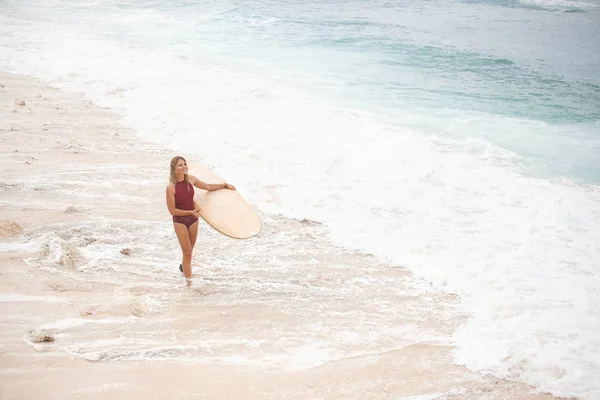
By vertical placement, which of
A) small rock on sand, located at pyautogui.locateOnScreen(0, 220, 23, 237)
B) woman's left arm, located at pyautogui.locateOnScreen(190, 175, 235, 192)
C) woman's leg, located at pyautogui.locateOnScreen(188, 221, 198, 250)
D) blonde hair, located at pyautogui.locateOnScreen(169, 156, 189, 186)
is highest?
blonde hair, located at pyautogui.locateOnScreen(169, 156, 189, 186)

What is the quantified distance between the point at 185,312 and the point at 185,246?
754 millimetres

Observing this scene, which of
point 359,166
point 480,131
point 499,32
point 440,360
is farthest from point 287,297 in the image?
point 499,32

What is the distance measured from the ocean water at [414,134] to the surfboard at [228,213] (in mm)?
1409

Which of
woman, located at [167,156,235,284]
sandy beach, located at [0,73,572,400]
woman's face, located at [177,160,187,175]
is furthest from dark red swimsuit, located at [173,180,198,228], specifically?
sandy beach, located at [0,73,572,400]

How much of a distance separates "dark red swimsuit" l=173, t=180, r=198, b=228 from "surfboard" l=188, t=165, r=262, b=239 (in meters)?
0.32

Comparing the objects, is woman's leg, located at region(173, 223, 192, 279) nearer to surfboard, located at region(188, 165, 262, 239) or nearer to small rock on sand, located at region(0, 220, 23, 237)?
surfboard, located at region(188, 165, 262, 239)

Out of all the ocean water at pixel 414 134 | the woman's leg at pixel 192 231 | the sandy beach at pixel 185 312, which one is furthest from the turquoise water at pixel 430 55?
the woman's leg at pixel 192 231

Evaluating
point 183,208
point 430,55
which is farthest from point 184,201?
point 430,55

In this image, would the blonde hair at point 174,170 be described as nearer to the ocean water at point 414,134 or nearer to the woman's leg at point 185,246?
the woman's leg at point 185,246

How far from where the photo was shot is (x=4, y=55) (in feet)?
52.7

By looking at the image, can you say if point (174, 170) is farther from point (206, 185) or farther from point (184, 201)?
point (206, 185)

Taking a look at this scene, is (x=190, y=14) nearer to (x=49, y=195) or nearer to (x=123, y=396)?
(x=49, y=195)

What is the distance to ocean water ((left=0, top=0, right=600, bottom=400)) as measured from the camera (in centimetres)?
608

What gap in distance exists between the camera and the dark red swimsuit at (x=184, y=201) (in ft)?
18.1
